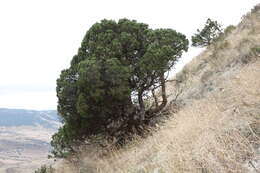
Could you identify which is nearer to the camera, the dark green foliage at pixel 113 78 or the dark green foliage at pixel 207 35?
the dark green foliage at pixel 113 78

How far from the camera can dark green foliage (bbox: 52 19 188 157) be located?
36.0ft

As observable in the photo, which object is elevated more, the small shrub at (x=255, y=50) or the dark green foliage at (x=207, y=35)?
the dark green foliage at (x=207, y=35)

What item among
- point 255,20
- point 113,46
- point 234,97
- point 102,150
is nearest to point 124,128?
point 102,150

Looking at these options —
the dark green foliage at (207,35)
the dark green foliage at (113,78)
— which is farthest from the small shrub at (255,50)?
the dark green foliage at (207,35)

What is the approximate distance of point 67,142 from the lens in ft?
41.5

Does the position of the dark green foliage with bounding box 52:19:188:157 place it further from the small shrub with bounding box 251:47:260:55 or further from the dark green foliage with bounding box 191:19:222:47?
the dark green foliage with bounding box 191:19:222:47

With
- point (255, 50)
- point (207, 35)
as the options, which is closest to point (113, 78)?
point (255, 50)

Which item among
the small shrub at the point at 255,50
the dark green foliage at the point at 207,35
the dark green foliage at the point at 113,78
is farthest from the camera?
the dark green foliage at the point at 207,35

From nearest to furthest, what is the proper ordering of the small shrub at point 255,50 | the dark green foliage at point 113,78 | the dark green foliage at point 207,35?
the small shrub at point 255,50 < the dark green foliage at point 113,78 < the dark green foliage at point 207,35

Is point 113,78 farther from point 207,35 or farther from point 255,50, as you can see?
point 207,35

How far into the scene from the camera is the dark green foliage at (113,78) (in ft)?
36.0

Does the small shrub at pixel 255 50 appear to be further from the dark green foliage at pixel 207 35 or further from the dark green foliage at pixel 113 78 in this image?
the dark green foliage at pixel 207 35

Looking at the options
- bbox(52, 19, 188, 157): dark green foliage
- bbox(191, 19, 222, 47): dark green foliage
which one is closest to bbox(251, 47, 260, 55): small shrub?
bbox(52, 19, 188, 157): dark green foliage

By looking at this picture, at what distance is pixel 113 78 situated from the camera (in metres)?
10.9
